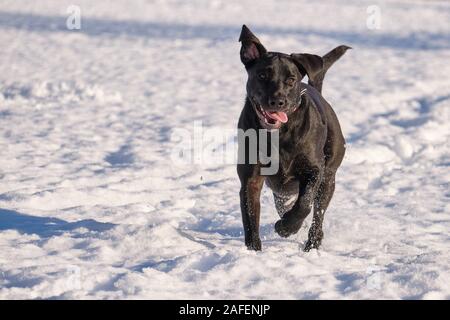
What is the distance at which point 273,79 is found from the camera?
474 centimetres

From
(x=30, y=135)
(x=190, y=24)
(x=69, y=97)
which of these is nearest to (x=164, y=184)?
(x=30, y=135)

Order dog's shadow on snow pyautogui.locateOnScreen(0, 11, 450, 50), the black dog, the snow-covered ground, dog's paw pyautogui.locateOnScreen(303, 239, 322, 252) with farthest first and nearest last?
dog's shadow on snow pyautogui.locateOnScreen(0, 11, 450, 50), dog's paw pyautogui.locateOnScreen(303, 239, 322, 252), the black dog, the snow-covered ground

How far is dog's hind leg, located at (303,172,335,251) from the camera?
5.06 m

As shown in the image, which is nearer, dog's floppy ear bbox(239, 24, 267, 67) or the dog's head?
the dog's head

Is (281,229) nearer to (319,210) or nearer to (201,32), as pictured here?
(319,210)

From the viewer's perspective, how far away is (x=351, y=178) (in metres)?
7.19

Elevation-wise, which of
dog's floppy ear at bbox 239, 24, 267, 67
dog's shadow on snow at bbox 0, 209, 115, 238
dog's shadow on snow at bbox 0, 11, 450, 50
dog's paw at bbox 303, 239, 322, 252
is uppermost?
dog's shadow on snow at bbox 0, 11, 450, 50

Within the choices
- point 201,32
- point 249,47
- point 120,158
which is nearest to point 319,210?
point 249,47

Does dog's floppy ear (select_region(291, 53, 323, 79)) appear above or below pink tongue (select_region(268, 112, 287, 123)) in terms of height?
above

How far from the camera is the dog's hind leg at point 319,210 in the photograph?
5062 millimetres

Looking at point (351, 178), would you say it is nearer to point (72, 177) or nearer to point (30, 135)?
point (72, 177)
